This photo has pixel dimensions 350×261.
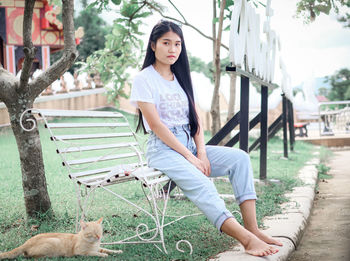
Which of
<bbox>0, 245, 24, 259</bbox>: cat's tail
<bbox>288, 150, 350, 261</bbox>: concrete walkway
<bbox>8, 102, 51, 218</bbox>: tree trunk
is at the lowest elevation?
<bbox>288, 150, 350, 261</bbox>: concrete walkway

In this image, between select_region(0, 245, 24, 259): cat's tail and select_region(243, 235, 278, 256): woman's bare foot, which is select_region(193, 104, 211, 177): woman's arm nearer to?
select_region(243, 235, 278, 256): woman's bare foot

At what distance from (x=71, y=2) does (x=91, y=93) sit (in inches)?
515

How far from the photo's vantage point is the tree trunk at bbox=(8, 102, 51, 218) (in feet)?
11.2

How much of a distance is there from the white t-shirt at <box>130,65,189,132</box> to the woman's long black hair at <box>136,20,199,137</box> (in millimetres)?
41

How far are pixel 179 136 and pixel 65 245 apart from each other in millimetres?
996

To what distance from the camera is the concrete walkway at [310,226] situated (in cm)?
286

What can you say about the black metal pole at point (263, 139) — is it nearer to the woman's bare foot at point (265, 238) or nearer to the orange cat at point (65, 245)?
the woman's bare foot at point (265, 238)

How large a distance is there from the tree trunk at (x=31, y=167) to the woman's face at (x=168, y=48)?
1153 mm

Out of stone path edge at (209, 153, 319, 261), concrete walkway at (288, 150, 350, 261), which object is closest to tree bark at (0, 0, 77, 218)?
stone path edge at (209, 153, 319, 261)

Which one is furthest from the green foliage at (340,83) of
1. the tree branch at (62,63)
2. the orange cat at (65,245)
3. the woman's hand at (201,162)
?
the orange cat at (65,245)

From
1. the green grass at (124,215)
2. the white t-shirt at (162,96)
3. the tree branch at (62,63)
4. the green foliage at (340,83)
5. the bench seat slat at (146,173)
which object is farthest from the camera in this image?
the green foliage at (340,83)

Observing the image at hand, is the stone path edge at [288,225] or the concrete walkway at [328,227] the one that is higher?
the stone path edge at [288,225]

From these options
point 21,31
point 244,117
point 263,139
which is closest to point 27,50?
point 244,117

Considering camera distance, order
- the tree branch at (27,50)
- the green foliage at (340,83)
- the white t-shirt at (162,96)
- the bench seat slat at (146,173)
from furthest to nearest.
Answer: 1. the green foliage at (340,83)
2. the tree branch at (27,50)
3. the white t-shirt at (162,96)
4. the bench seat slat at (146,173)
